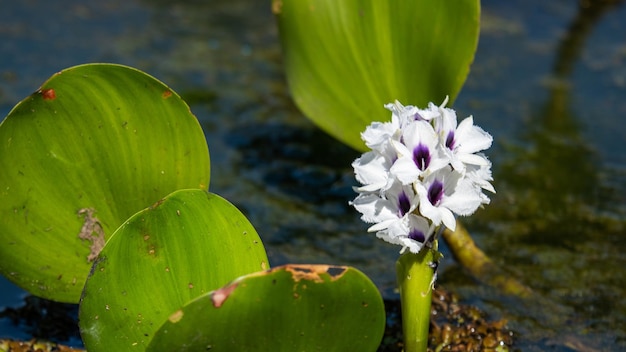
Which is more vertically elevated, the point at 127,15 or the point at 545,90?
the point at 545,90

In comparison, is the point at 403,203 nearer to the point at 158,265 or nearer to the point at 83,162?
the point at 158,265

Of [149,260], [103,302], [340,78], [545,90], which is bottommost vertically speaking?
[103,302]

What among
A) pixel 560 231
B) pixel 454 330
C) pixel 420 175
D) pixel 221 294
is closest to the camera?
pixel 221 294

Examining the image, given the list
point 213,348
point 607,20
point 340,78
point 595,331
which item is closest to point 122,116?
point 213,348

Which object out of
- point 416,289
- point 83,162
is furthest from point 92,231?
point 416,289

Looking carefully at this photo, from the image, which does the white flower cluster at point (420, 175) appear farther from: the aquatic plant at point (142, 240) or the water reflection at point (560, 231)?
the water reflection at point (560, 231)

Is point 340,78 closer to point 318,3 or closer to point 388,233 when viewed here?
point 318,3
